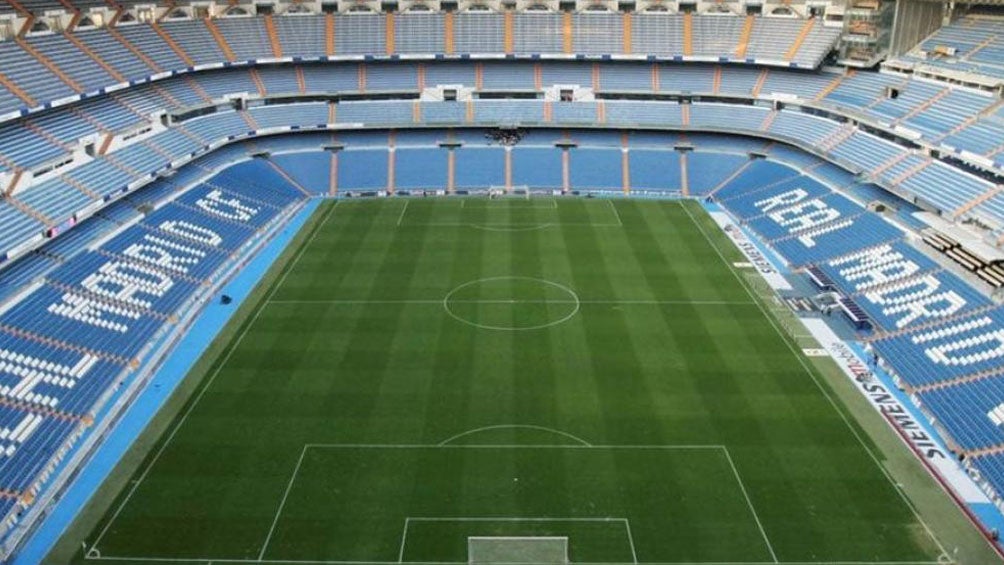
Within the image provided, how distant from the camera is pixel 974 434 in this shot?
27.5 meters

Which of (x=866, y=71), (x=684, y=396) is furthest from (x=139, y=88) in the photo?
(x=866, y=71)

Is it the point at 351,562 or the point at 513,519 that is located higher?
the point at 513,519

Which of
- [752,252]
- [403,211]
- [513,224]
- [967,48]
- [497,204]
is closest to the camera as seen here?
[752,252]

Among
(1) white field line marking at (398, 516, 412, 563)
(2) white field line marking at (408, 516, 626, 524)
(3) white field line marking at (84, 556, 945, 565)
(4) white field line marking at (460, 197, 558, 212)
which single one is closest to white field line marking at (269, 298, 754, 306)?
(4) white field line marking at (460, 197, 558, 212)

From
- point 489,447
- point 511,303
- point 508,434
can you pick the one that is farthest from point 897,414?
point 511,303

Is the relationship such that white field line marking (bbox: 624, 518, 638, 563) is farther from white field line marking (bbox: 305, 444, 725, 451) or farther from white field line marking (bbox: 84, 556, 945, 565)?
white field line marking (bbox: 305, 444, 725, 451)

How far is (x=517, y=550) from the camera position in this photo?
22484 millimetres

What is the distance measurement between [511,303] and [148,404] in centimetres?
1589

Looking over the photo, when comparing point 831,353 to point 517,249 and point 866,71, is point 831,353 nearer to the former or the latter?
point 517,249

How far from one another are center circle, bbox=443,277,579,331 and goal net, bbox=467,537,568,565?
1412 centimetres

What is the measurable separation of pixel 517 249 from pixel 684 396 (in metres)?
17.6

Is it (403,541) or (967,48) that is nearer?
(403,541)

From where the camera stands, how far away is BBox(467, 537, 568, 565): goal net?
22.2m

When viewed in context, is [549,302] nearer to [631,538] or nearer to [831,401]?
[831,401]
